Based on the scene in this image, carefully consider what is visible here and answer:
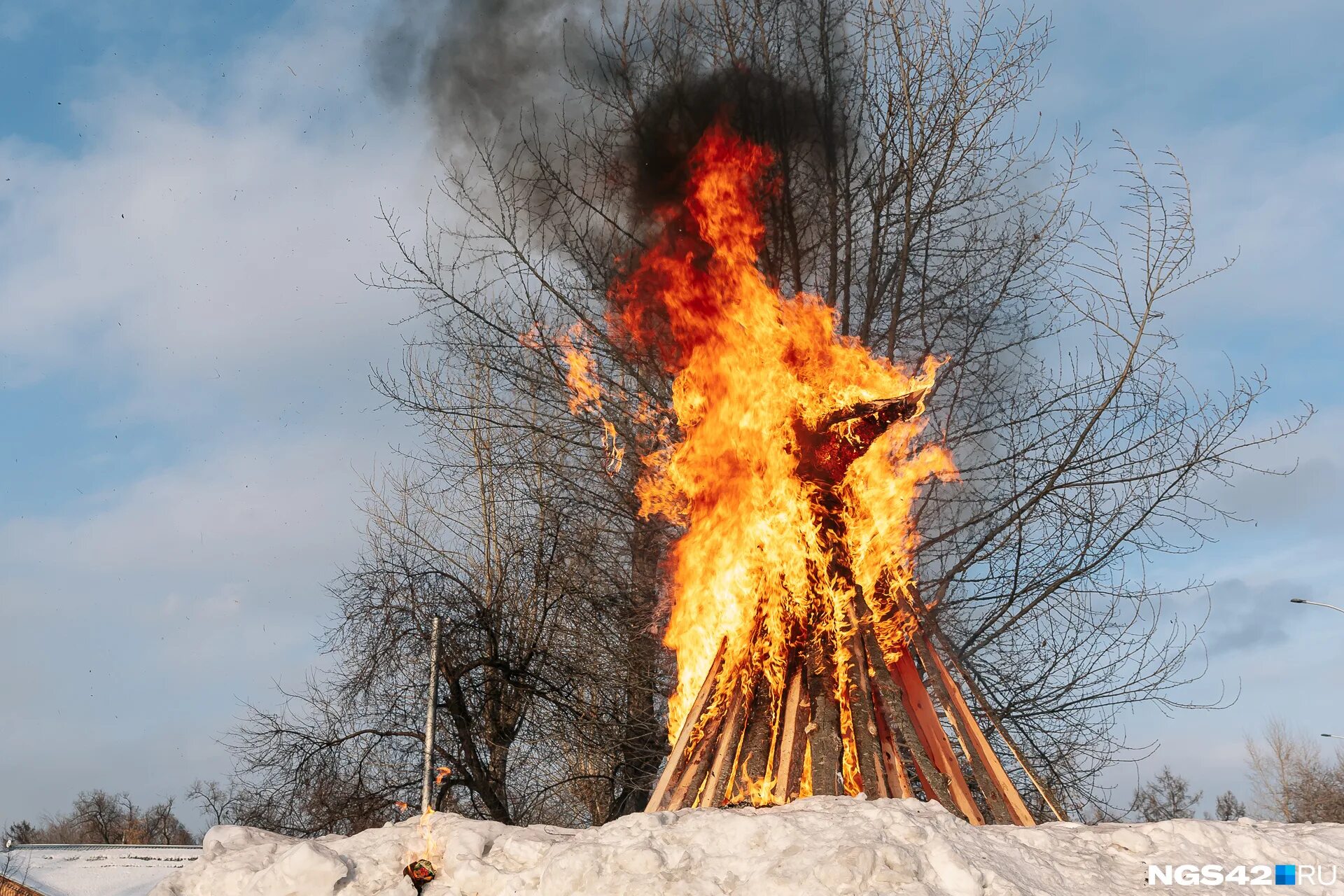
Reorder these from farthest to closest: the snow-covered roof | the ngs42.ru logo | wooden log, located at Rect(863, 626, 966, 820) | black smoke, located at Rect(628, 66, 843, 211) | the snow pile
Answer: black smoke, located at Rect(628, 66, 843, 211) → the snow-covered roof → wooden log, located at Rect(863, 626, 966, 820) → the ngs42.ru logo → the snow pile

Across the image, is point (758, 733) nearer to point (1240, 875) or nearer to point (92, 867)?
point (1240, 875)

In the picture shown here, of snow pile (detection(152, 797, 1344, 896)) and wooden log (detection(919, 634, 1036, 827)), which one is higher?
wooden log (detection(919, 634, 1036, 827))

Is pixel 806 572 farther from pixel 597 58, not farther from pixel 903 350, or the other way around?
pixel 597 58

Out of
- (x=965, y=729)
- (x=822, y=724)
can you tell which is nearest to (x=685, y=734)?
(x=822, y=724)

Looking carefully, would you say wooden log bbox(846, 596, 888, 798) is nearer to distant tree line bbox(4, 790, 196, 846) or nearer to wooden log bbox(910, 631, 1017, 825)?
wooden log bbox(910, 631, 1017, 825)

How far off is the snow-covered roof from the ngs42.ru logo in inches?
228

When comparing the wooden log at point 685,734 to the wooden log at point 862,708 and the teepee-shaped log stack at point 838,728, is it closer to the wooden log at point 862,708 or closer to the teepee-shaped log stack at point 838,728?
the teepee-shaped log stack at point 838,728

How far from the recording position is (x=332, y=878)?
475cm

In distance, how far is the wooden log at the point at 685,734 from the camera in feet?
20.4

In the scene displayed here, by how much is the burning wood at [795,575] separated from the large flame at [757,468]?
0.04ft

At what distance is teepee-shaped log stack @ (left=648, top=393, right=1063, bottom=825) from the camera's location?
240 inches

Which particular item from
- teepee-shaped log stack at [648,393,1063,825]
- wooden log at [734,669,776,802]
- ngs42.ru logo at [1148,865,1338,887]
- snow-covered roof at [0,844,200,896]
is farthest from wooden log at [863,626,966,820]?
snow-covered roof at [0,844,200,896]

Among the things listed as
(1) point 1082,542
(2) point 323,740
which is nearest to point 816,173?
(1) point 1082,542

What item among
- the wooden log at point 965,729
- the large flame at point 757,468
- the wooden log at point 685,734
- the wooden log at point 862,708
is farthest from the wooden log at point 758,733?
the wooden log at point 965,729
